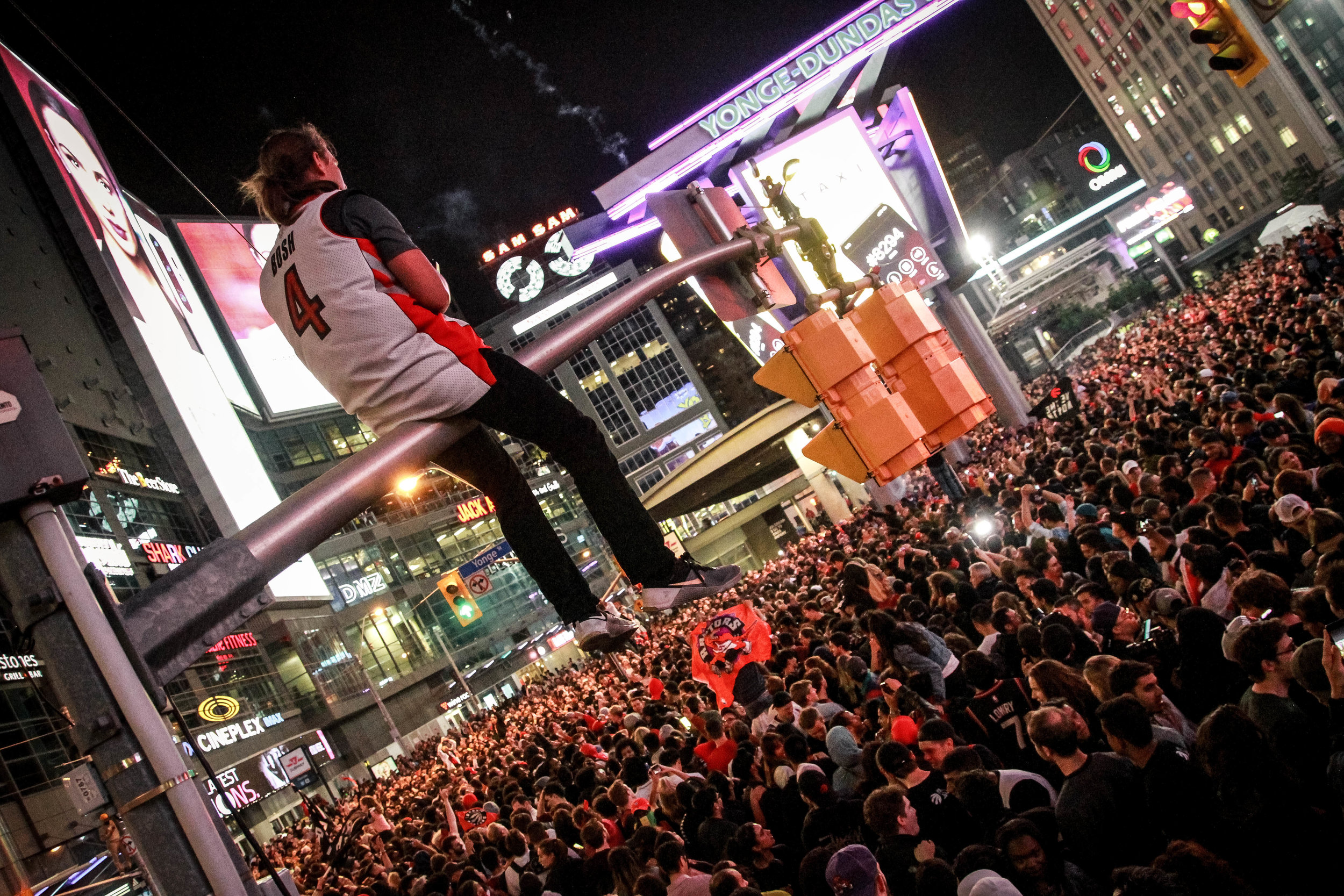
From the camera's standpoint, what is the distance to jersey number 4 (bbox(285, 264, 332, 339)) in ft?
8.91

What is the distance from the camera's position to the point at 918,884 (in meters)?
3.57

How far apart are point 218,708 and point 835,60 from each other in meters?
36.6

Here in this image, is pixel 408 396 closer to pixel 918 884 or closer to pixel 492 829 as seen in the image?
pixel 918 884

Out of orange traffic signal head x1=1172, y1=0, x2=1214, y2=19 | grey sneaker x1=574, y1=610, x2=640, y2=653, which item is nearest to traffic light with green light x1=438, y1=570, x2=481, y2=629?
orange traffic signal head x1=1172, y1=0, x2=1214, y2=19

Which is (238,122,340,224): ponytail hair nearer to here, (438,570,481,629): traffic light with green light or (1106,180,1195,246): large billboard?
(438,570,481,629): traffic light with green light

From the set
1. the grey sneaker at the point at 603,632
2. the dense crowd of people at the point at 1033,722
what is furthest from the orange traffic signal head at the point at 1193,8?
the grey sneaker at the point at 603,632

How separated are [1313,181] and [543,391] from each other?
97025 millimetres

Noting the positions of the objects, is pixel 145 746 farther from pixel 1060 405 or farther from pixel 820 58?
pixel 820 58

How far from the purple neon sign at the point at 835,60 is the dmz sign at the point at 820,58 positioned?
0.06 ft

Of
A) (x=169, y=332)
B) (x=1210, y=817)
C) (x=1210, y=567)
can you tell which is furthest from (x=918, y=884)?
(x=169, y=332)

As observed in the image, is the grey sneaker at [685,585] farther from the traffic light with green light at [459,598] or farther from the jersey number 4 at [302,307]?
the traffic light with green light at [459,598]

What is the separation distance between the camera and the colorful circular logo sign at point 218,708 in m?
35.2

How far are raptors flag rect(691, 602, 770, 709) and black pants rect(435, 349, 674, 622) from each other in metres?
6.20

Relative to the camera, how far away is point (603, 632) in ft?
10.00
